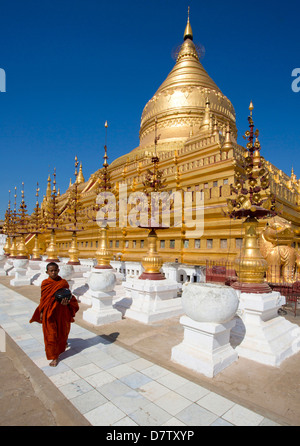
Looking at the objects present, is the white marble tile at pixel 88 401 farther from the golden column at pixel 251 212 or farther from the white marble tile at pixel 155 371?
the golden column at pixel 251 212

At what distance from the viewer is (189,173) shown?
17.8 m

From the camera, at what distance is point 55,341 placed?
4.52m

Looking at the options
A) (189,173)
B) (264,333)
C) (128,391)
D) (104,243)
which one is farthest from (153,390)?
(189,173)

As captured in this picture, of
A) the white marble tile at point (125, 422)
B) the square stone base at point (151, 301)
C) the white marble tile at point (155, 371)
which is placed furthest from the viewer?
the square stone base at point (151, 301)

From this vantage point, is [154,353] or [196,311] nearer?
[196,311]

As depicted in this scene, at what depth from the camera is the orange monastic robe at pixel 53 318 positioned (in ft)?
14.8

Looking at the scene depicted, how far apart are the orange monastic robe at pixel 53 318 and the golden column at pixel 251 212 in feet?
12.0

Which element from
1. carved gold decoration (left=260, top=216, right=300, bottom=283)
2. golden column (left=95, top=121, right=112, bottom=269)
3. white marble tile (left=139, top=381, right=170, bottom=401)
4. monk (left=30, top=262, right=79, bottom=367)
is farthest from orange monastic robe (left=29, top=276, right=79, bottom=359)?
carved gold decoration (left=260, top=216, right=300, bottom=283)

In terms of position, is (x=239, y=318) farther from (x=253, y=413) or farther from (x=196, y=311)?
(x=253, y=413)

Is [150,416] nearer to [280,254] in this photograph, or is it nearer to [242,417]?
[242,417]

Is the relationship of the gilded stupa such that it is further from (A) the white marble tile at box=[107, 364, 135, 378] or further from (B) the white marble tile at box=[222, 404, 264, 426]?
(B) the white marble tile at box=[222, 404, 264, 426]

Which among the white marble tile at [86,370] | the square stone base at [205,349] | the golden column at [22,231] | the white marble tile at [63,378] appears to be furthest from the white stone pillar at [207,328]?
the golden column at [22,231]

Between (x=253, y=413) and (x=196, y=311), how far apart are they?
1538mm
